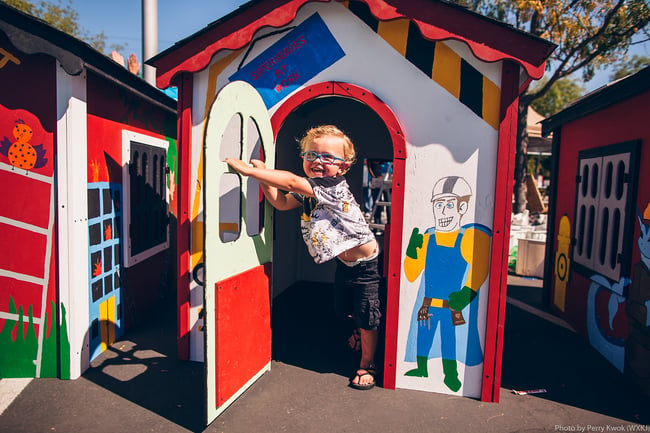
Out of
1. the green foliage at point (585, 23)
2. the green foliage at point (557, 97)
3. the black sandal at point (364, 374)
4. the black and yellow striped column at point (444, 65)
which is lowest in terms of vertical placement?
the black sandal at point (364, 374)

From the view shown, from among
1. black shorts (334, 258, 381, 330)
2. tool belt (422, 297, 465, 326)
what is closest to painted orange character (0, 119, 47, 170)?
black shorts (334, 258, 381, 330)

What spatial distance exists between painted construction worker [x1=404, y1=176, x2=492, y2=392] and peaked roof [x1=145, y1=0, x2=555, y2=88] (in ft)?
3.20

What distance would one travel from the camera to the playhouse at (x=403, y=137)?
3168mm

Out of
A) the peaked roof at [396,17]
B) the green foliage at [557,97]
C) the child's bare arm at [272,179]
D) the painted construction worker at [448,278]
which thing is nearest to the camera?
the child's bare arm at [272,179]

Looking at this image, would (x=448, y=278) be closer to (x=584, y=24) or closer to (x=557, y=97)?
(x=584, y=24)

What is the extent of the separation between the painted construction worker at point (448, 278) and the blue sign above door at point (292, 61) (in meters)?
1.38

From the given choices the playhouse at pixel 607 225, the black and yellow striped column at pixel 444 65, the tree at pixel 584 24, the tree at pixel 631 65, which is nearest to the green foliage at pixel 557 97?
the tree at pixel 631 65

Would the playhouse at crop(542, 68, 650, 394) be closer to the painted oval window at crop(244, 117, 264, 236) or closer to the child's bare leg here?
the child's bare leg

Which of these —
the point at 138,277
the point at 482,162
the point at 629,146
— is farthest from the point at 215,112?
the point at 629,146

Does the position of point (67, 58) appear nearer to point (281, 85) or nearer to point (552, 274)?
point (281, 85)

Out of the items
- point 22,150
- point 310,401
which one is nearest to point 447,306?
point 310,401

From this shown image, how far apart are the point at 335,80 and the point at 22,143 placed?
2512mm

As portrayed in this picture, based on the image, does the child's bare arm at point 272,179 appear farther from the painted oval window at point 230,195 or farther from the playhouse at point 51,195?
the playhouse at point 51,195

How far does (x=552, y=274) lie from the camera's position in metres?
6.15
